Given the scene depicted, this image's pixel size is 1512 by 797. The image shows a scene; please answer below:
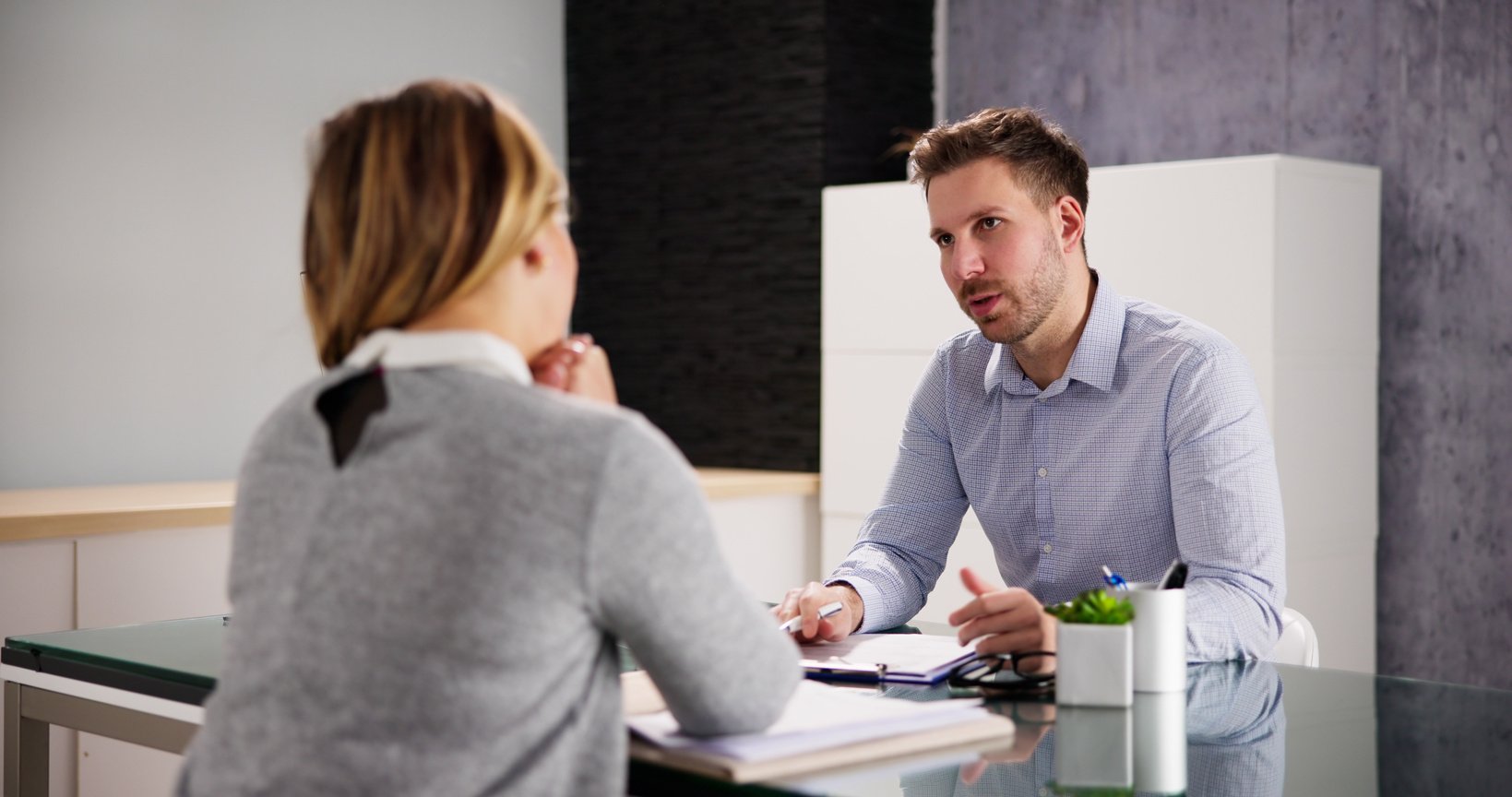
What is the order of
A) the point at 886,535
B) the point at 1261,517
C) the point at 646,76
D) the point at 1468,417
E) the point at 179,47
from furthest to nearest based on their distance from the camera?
the point at 646,76 → the point at 179,47 → the point at 1468,417 → the point at 886,535 → the point at 1261,517

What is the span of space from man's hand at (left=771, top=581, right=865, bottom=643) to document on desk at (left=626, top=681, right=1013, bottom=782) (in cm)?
38

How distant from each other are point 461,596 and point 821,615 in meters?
0.83

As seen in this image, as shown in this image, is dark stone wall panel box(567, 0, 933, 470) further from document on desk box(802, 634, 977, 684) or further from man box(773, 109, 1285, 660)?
document on desk box(802, 634, 977, 684)

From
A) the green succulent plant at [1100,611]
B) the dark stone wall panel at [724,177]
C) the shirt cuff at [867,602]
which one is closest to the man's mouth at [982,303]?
the shirt cuff at [867,602]

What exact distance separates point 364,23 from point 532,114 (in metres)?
0.58

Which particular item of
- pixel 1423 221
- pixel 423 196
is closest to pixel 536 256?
pixel 423 196

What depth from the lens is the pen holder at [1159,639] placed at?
1513mm

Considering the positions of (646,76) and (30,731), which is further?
(646,76)

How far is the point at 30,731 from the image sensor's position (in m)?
1.98

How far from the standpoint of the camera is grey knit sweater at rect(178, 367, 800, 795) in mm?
1065

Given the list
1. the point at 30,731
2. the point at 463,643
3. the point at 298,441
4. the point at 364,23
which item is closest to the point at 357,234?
the point at 298,441

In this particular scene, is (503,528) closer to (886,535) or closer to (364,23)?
(886,535)

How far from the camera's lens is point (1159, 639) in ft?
5.05

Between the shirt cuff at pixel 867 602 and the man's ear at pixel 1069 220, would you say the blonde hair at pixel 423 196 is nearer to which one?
the shirt cuff at pixel 867 602
